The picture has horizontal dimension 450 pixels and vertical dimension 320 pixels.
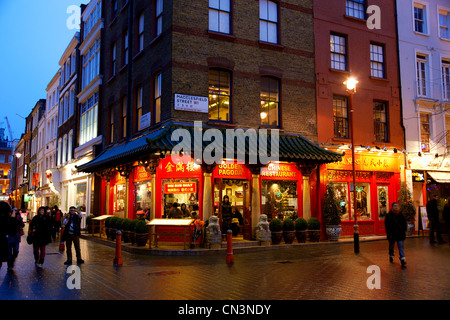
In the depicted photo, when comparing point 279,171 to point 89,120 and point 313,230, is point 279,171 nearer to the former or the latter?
point 313,230

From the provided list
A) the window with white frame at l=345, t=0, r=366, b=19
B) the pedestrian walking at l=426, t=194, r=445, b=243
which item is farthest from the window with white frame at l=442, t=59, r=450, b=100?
the pedestrian walking at l=426, t=194, r=445, b=243

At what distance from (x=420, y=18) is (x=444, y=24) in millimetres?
1980

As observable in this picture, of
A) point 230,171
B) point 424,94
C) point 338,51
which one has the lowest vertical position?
point 230,171

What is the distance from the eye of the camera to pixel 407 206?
1966 centimetres

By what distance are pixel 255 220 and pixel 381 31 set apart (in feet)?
41.9

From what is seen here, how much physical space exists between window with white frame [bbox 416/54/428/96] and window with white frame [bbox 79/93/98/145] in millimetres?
19068

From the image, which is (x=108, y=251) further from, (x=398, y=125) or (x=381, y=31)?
(x=381, y=31)

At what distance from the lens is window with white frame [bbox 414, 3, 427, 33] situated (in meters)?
22.9

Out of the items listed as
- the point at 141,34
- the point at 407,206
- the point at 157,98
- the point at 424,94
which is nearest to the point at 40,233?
the point at 157,98

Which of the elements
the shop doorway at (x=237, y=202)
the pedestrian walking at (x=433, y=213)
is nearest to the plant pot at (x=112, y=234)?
the shop doorway at (x=237, y=202)

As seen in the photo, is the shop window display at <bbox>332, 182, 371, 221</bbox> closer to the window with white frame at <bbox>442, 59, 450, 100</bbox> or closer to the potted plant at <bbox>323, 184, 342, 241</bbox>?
the potted plant at <bbox>323, 184, 342, 241</bbox>

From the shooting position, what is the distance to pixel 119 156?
16.8m

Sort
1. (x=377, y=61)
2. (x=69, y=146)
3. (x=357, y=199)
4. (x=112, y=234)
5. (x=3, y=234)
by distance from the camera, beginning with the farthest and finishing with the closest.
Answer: (x=69, y=146), (x=377, y=61), (x=357, y=199), (x=112, y=234), (x=3, y=234)
